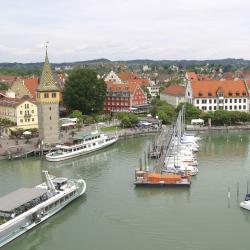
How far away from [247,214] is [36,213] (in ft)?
33.6

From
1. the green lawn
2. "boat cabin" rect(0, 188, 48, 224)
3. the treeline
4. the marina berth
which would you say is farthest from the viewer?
the treeline

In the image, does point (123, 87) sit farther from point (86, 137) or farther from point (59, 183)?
point (59, 183)

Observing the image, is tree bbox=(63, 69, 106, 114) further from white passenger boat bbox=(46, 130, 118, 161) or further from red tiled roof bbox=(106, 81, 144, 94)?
white passenger boat bbox=(46, 130, 118, 161)

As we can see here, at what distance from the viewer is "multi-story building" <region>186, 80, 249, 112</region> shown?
192 feet

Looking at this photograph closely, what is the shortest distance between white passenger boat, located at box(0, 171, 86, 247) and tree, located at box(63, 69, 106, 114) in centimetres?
2999

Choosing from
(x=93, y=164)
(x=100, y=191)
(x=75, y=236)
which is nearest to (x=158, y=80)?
(x=93, y=164)

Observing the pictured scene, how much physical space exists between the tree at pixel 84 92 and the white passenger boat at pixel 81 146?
13.3m

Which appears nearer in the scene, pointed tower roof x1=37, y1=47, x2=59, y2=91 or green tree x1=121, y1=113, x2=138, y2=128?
pointed tower roof x1=37, y1=47, x2=59, y2=91

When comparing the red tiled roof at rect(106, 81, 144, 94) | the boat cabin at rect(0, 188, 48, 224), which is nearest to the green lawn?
the red tiled roof at rect(106, 81, 144, 94)

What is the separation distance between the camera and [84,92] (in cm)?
5641

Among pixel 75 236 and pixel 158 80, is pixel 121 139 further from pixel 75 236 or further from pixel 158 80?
pixel 158 80

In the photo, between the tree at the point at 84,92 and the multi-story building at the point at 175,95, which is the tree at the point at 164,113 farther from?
the tree at the point at 84,92

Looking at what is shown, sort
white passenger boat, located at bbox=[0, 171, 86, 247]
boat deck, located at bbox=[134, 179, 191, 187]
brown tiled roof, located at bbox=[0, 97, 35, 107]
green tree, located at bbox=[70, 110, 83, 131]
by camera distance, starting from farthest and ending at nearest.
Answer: green tree, located at bbox=[70, 110, 83, 131] → brown tiled roof, located at bbox=[0, 97, 35, 107] → boat deck, located at bbox=[134, 179, 191, 187] → white passenger boat, located at bbox=[0, 171, 86, 247]

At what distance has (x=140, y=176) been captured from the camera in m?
29.0
